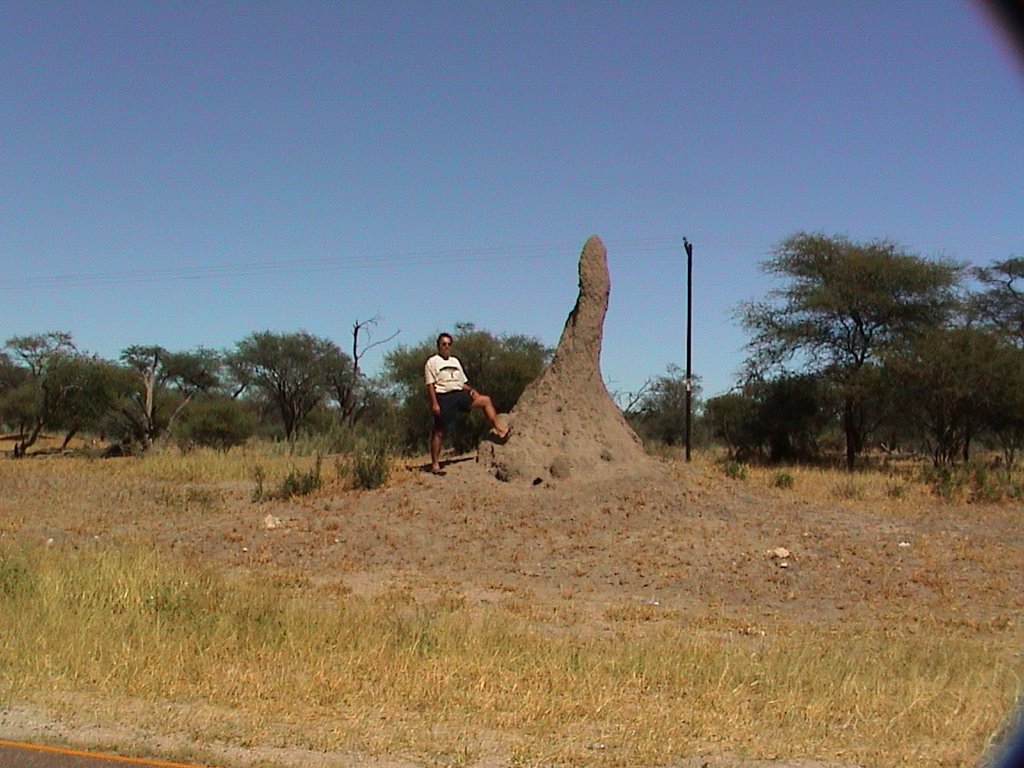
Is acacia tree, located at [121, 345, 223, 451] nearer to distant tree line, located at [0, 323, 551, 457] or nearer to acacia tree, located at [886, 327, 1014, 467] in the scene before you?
distant tree line, located at [0, 323, 551, 457]

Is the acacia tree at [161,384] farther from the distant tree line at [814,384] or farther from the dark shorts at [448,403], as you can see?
the dark shorts at [448,403]

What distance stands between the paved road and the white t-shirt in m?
10.2

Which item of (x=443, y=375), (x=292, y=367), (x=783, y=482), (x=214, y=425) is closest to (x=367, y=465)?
(x=443, y=375)

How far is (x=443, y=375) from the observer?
15.8 metres

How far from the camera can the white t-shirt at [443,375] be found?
51.5 feet

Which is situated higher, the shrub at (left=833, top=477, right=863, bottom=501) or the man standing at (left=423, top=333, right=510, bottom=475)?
the man standing at (left=423, top=333, right=510, bottom=475)

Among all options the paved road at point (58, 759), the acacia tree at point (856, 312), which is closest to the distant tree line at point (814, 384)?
the acacia tree at point (856, 312)

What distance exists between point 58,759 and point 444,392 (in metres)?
10.6

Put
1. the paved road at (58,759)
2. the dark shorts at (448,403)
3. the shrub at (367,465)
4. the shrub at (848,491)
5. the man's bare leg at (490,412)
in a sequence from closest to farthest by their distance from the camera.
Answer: the paved road at (58,759)
the dark shorts at (448,403)
the man's bare leg at (490,412)
the shrub at (367,465)
the shrub at (848,491)

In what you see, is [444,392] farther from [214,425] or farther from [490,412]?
[214,425]

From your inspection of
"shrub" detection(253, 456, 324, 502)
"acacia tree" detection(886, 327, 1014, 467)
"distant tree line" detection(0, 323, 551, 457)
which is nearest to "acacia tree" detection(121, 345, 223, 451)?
"distant tree line" detection(0, 323, 551, 457)

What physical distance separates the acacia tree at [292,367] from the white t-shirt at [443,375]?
102ft

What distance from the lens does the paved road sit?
5469mm

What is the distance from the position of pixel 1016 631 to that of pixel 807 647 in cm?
270
